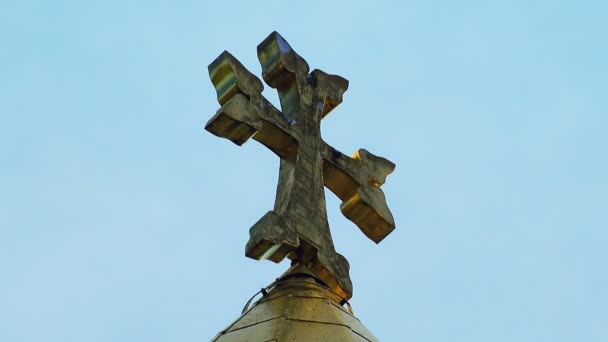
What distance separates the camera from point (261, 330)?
766 cm

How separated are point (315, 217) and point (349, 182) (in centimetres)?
112

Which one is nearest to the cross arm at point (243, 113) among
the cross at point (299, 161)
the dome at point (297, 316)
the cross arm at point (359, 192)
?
the cross at point (299, 161)

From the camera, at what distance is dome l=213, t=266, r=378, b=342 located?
24.8 ft

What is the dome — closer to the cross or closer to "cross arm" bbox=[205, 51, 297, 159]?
the cross

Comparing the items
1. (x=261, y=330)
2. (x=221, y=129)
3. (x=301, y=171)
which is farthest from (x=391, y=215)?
(x=261, y=330)

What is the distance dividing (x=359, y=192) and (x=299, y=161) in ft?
2.74

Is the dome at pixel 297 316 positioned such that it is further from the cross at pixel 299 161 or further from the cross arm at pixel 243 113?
the cross arm at pixel 243 113

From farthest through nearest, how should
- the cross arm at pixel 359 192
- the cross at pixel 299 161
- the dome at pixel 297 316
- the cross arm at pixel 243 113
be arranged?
1. the cross arm at pixel 359 192
2. the cross arm at pixel 243 113
3. the cross at pixel 299 161
4. the dome at pixel 297 316

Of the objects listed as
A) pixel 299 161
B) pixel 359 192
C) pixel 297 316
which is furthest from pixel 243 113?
pixel 297 316

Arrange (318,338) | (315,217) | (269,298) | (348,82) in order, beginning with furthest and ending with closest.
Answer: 1. (348,82)
2. (315,217)
3. (269,298)
4. (318,338)

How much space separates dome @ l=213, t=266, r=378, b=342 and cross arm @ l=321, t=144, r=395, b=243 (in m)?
1.39

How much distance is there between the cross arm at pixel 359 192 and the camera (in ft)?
32.0

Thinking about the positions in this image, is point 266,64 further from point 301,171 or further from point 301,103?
point 301,171

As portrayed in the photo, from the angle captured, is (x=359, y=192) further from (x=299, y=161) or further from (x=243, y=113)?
(x=243, y=113)
